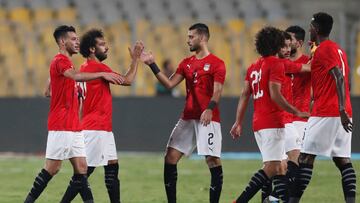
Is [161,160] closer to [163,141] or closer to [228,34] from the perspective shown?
[163,141]

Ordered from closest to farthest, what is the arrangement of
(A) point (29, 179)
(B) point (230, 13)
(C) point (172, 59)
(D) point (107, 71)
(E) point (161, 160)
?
(D) point (107, 71) < (A) point (29, 179) < (E) point (161, 160) < (C) point (172, 59) < (B) point (230, 13)

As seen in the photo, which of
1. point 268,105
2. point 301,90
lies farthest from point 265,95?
point 301,90

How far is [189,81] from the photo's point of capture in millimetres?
12594

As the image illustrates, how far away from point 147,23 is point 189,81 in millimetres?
12553

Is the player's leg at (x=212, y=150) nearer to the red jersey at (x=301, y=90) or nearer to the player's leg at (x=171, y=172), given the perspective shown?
the player's leg at (x=171, y=172)

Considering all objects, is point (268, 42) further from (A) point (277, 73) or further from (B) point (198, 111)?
(B) point (198, 111)

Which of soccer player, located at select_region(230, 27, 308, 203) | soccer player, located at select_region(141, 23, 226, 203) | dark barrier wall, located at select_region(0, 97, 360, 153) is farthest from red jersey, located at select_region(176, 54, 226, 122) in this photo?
dark barrier wall, located at select_region(0, 97, 360, 153)

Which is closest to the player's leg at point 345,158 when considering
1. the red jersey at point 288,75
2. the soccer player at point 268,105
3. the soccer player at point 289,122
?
the soccer player at point 268,105

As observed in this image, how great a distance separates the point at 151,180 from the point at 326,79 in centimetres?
651

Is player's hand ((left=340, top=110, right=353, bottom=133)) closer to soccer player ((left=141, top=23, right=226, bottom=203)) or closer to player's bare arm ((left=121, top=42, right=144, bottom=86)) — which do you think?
soccer player ((left=141, top=23, right=226, bottom=203))

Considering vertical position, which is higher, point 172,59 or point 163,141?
point 172,59

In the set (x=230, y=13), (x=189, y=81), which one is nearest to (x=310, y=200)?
(x=189, y=81)

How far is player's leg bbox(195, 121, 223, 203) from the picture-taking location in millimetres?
12352

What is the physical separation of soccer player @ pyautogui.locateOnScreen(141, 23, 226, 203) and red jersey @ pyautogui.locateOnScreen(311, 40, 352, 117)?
4.35 ft
